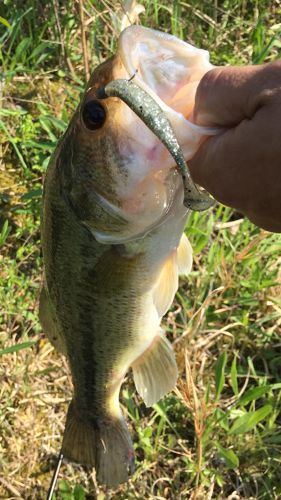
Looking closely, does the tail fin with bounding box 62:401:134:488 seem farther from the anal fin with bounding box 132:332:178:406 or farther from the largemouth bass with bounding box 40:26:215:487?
the anal fin with bounding box 132:332:178:406

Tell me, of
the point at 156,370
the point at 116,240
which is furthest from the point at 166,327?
the point at 116,240

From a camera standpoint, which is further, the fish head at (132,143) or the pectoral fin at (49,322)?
the pectoral fin at (49,322)

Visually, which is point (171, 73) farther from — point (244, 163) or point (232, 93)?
point (244, 163)

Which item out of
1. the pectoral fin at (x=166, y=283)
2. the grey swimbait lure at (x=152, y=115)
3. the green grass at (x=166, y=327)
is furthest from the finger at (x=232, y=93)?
the green grass at (x=166, y=327)

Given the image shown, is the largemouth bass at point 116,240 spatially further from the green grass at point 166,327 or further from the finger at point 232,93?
the green grass at point 166,327

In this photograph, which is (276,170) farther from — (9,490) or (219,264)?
(9,490)

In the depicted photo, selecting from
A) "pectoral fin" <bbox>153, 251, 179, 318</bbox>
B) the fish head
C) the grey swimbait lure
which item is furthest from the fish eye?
"pectoral fin" <bbox>153, 251, 179, 318</bbox>
